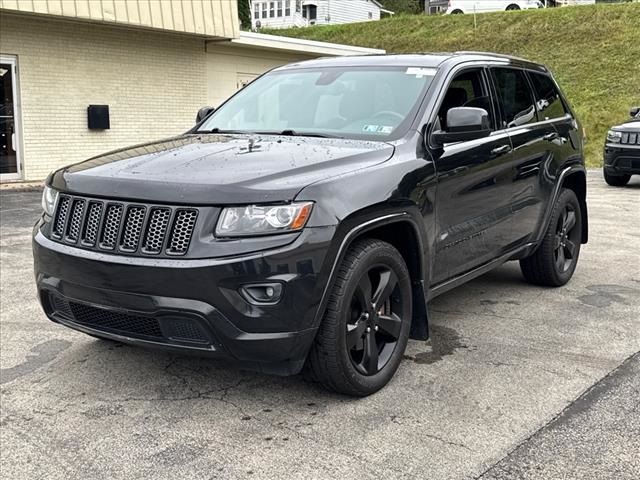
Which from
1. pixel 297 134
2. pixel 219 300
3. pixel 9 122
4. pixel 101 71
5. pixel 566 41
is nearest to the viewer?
pixel 219 300

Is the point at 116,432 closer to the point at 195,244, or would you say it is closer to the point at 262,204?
the point at 195,244

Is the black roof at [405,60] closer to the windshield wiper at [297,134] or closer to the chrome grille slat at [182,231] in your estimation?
the windshield wiper at [297,134]

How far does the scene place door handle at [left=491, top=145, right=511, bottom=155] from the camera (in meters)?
4.83

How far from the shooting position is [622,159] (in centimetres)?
1320

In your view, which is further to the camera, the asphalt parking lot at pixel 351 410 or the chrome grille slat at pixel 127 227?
the chrome grille slat at pixel 127 227

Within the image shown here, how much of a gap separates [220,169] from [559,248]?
359cm

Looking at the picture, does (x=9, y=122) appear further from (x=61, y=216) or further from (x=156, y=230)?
(x=156, y=230)

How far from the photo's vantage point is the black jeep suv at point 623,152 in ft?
42.7

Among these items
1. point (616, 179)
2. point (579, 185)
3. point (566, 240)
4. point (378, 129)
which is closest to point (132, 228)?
point (378, 129)

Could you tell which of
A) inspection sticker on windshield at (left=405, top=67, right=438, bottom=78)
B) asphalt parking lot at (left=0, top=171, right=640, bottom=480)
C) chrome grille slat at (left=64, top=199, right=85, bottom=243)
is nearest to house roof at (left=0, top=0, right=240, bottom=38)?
asphalt parking lot at (left=0, top=171, right=640, bottom=480)

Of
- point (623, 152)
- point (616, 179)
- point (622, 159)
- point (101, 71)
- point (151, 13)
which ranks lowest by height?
point (616, 179)

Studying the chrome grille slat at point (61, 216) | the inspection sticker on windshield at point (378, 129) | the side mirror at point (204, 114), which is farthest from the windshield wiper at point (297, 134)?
the chrome grille slat at point (61, 216)

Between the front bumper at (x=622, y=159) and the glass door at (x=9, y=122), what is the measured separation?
36.0ft

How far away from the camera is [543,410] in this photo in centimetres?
365
